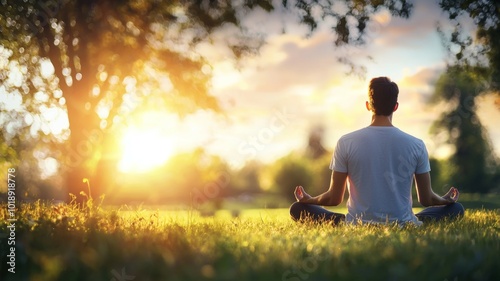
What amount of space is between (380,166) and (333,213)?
1.81 m

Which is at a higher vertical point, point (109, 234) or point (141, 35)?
point (141, 35)

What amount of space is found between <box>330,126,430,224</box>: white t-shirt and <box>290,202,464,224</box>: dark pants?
111cm

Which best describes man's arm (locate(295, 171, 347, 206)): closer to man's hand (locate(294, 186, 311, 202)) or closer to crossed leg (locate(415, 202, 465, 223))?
man's hand (locate(294, 186, 311, 202))

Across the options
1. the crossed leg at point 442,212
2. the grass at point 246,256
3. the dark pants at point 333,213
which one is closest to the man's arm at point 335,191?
the dark pants at point 333,213

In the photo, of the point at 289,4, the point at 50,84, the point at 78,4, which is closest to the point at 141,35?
the point at 78,4

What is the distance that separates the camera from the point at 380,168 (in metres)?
7.58

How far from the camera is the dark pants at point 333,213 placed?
897cm

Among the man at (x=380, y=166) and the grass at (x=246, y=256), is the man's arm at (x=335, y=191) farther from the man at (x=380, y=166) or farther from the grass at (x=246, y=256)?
the grass at (x=246, y=256)

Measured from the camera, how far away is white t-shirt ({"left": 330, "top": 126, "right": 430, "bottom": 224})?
7566 millimetres

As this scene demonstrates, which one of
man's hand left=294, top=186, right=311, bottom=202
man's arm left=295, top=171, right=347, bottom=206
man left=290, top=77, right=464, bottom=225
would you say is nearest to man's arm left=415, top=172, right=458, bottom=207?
man left=290, top=77, right=464, bottom=225

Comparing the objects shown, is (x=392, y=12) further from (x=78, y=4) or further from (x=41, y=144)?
(x=41, y=144)

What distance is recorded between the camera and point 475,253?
16.6ft

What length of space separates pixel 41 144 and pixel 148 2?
36.7 ft

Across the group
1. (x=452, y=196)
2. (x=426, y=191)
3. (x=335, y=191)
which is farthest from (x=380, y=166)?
(x=452, y=196)
